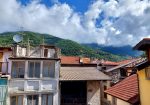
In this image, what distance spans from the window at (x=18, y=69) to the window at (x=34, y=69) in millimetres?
741

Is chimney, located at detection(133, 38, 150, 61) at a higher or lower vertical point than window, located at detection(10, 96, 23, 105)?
higher

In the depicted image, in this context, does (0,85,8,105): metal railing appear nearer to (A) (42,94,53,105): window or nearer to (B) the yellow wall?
(A) (42,94,53,105): window

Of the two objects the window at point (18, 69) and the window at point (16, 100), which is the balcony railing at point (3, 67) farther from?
the window at point (16, 100)

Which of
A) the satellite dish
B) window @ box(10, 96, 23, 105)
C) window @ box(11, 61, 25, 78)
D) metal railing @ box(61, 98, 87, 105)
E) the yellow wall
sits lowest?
metal railing @ box(61, 98, 87, 105)

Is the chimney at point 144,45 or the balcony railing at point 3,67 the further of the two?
the balcony railing at point 3,67

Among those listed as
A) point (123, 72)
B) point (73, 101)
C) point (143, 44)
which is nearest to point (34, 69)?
point (73, 101)

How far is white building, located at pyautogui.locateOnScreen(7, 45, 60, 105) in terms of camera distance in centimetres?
2445

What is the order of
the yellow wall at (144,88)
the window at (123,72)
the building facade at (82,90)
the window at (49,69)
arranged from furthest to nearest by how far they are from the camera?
the window at (123,72)
the building facade at (82,90)
the window at (49,69)
the yellow wall at (144,88)

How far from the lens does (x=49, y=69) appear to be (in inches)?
1003

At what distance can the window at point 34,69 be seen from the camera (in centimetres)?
2502

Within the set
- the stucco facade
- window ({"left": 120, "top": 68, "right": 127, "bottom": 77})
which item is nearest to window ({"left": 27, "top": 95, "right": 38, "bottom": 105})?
the stucco facade

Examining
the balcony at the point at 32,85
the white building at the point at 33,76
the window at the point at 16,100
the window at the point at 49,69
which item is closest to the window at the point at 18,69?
the white building at the point at 33,76

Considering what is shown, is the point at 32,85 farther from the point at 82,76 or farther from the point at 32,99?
the point at 82,76

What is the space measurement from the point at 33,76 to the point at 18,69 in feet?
5.74
